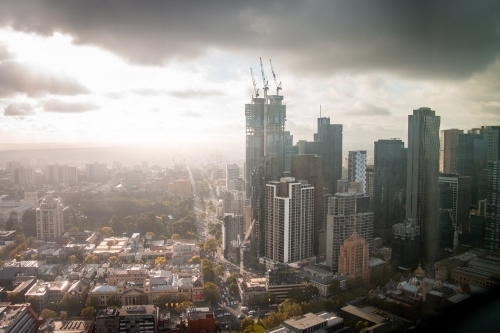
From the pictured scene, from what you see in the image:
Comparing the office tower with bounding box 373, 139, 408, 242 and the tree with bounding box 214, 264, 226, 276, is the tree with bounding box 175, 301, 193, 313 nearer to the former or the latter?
the tree with bounding box 214, 264, 226, 276

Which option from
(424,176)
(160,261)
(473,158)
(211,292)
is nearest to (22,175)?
(160,261)

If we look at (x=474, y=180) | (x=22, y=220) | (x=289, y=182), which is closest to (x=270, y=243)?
(x=289, y=182)

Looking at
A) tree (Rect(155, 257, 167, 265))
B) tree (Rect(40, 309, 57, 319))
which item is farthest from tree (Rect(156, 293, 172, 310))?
tree (Rect(155, 257, 167, 265))

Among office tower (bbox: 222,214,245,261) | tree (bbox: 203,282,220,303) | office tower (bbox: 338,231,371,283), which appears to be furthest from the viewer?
office tower (bbox: 222,214,245,261)

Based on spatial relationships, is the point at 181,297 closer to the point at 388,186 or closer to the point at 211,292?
the point at 211,292

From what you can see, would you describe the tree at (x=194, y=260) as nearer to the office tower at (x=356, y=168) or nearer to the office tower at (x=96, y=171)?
the office tower at (x=356, y=168)
